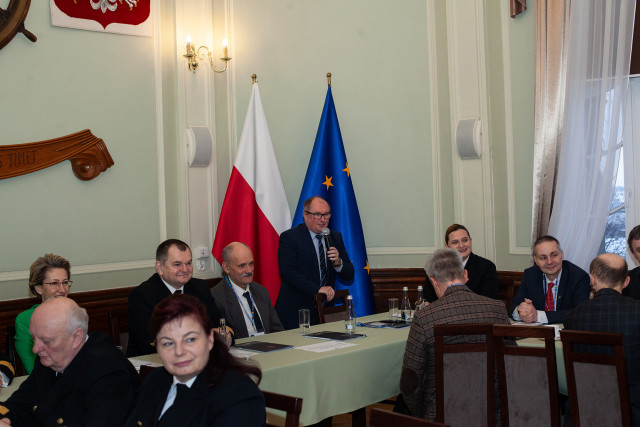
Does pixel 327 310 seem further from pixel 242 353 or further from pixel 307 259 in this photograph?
pixel 242 353

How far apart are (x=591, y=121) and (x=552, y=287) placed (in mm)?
1627

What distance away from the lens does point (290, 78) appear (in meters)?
6.46

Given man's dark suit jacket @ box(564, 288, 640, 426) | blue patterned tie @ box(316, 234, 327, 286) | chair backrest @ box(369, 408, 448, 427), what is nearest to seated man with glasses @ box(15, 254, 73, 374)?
blue patterned tie @ box(316, 234, 327, 286)

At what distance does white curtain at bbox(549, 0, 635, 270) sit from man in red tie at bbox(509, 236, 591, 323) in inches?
40.7

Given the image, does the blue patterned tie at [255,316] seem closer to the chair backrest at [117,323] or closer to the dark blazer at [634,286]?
the chair backrest at [117,323]

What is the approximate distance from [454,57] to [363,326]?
2681mm

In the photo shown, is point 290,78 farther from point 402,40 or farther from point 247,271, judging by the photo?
Answer: point 247,271

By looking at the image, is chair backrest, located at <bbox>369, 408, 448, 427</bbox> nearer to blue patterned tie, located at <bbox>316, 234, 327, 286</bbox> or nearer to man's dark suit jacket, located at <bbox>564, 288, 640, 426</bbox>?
man's dark suit jacket, located at <bbox>564, 288, 640, 426</bbox>

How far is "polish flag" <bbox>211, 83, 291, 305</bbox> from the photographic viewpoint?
19.5 feet

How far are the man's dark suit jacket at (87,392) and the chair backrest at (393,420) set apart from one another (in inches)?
36.6

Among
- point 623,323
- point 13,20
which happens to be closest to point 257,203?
point 13,20

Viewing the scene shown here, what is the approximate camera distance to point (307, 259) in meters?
5.13

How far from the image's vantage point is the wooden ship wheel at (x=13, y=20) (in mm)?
4948

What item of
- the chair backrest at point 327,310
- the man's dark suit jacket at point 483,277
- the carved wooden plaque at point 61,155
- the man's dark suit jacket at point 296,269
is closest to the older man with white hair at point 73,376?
the chair backrest at point 327,310
